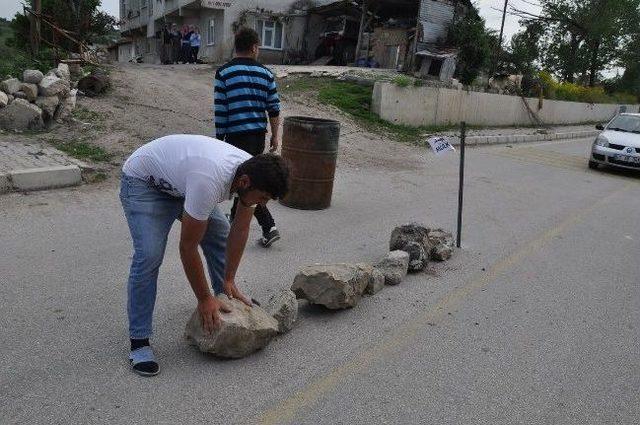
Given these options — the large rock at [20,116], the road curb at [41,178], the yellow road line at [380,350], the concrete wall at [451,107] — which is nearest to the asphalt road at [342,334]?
the yellow road line at [380,350]

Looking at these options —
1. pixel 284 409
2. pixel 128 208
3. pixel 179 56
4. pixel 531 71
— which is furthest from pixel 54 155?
pixel 531 71

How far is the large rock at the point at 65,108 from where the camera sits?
8914 millimetres

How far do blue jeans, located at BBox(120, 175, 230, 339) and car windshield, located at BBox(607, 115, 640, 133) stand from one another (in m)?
13.1

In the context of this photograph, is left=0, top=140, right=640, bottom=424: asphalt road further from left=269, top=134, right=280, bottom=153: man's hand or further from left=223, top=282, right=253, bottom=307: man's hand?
left=269, top=134, right=280, bottom=153: man's hand

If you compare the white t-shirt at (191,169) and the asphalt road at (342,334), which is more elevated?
the white t-shirt at (191,169)

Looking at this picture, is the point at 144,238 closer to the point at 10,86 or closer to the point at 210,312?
the point at 210,312

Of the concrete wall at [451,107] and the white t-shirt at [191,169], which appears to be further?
the concrete wall at [451,107]

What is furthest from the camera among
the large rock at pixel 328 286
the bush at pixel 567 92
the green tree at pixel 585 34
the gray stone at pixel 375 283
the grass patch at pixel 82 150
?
the green tree at pixel 585 34

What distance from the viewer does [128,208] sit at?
2.82 metres

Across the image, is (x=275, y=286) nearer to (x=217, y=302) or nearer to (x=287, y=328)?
(x=287, y=328)

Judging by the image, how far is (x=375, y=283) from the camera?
164 inches

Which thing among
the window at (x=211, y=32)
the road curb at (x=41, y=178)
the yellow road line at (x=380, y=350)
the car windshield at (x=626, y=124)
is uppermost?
the window at (x=211, y=32)

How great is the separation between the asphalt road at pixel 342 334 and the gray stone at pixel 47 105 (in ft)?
9.85

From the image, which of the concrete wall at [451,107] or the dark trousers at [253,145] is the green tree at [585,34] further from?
the dark trousers at [253,145]
